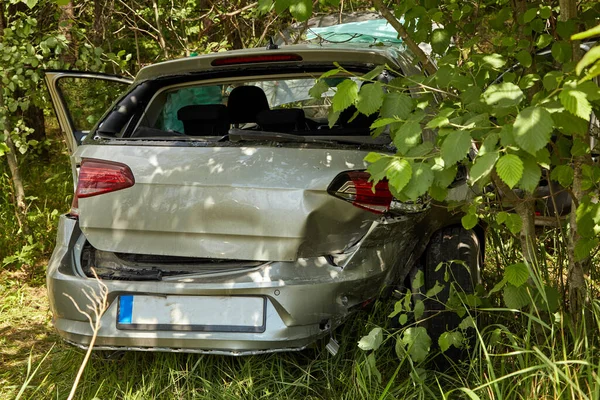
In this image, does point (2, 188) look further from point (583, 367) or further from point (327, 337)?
point (583, 367)

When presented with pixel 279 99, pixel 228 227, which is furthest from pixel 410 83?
pixel 279 99

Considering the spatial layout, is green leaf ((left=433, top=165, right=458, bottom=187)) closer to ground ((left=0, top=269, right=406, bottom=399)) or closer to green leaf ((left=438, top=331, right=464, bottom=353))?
green leaf ((left=438, top=331, right=464, bottom=353))

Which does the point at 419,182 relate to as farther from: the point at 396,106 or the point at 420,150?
the point at 396,106

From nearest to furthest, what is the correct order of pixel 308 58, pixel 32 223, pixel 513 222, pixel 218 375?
pixel 513 222 < pixel 308 58 < pixel 218 375 < pixel 32 223

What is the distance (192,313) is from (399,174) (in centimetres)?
118

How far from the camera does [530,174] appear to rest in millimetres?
2213

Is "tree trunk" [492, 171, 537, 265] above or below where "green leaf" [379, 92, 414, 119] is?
below

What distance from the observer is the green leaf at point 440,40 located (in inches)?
127

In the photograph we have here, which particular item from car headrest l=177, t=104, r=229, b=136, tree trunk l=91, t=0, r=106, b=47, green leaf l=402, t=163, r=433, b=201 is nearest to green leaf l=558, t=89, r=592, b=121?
green leaf l=402, t=163, r=433, b=201

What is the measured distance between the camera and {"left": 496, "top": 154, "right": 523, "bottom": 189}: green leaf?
2.11 metres

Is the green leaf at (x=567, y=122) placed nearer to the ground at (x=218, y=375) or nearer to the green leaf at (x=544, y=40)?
the green leaf at (x=544, y=40)

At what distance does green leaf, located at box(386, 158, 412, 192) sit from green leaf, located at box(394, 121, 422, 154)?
4.1 inches

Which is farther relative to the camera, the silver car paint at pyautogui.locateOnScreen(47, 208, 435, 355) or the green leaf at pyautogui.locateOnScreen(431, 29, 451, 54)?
the green leaf at pyautogui.locateOnScreen(431, 29, 451, 54)

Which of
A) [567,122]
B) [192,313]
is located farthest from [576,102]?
[192,313]
